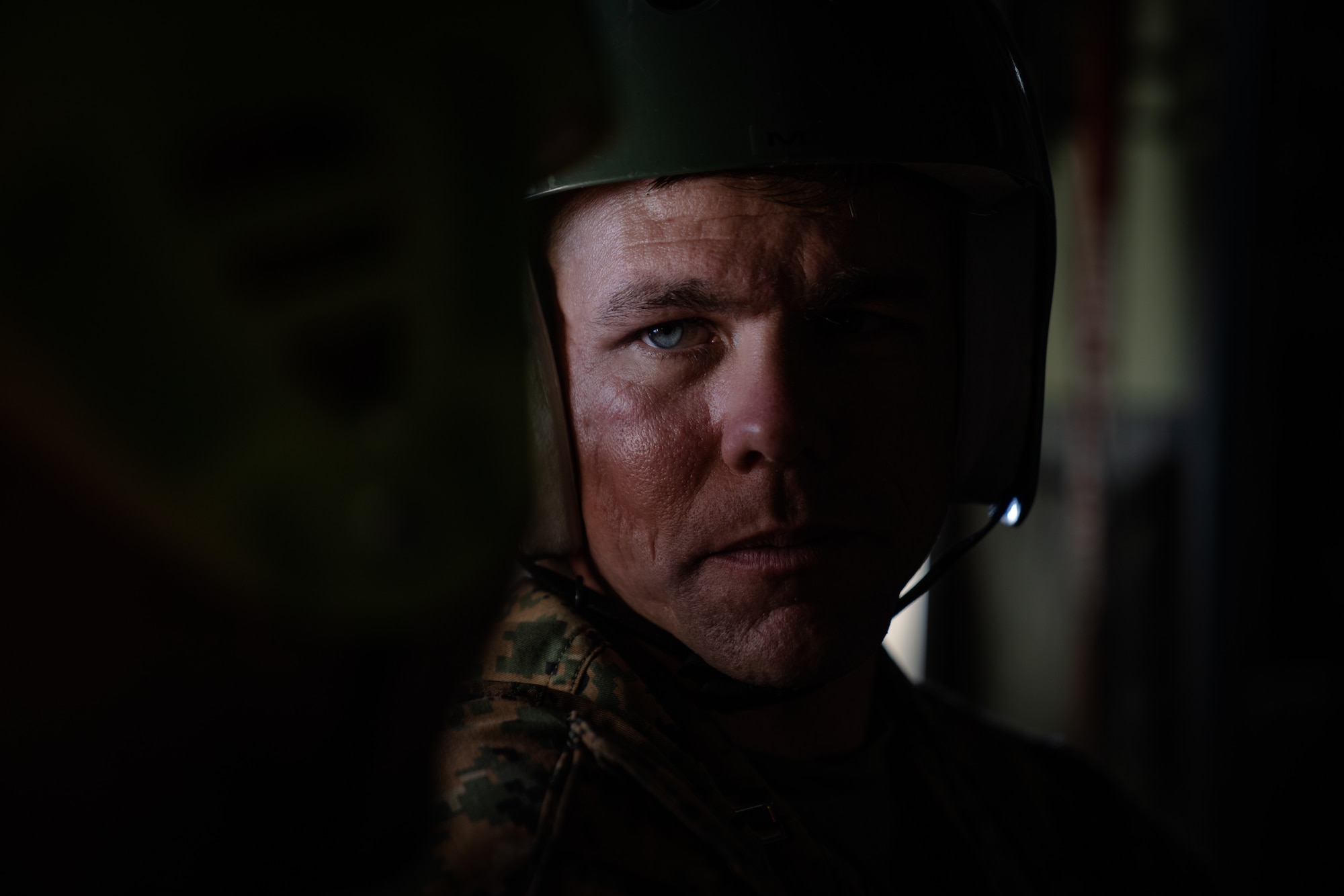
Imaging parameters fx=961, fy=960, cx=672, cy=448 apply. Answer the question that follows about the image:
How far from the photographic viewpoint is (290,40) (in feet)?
1.19

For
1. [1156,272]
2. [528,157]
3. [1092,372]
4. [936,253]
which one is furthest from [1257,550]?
[528,157]

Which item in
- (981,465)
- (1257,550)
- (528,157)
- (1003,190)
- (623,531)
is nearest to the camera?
(528,157)

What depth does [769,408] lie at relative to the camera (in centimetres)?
80

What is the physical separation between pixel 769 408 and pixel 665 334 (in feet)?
0.42

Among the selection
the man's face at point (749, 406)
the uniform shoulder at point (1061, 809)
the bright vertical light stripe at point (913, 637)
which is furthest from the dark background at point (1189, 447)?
the man's face at point (749, 406)

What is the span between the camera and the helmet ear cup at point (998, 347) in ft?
3.42

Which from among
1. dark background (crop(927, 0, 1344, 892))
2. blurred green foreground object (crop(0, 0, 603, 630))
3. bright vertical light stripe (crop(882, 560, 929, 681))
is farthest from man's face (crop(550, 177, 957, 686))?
bright vertical light stripe (crop(882, 560, 929, 681))

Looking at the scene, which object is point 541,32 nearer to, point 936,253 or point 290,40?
point 290,40

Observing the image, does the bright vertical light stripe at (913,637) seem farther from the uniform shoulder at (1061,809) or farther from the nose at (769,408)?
the nose at (769,408)

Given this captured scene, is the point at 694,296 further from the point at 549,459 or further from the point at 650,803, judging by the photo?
the point at 650,803

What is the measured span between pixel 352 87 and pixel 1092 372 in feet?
11.0

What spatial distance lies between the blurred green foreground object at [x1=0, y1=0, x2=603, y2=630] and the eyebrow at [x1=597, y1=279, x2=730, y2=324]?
37cm

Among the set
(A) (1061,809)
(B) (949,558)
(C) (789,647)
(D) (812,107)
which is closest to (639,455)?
(C) (789,647)

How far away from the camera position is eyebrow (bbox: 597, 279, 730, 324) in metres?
0.82
